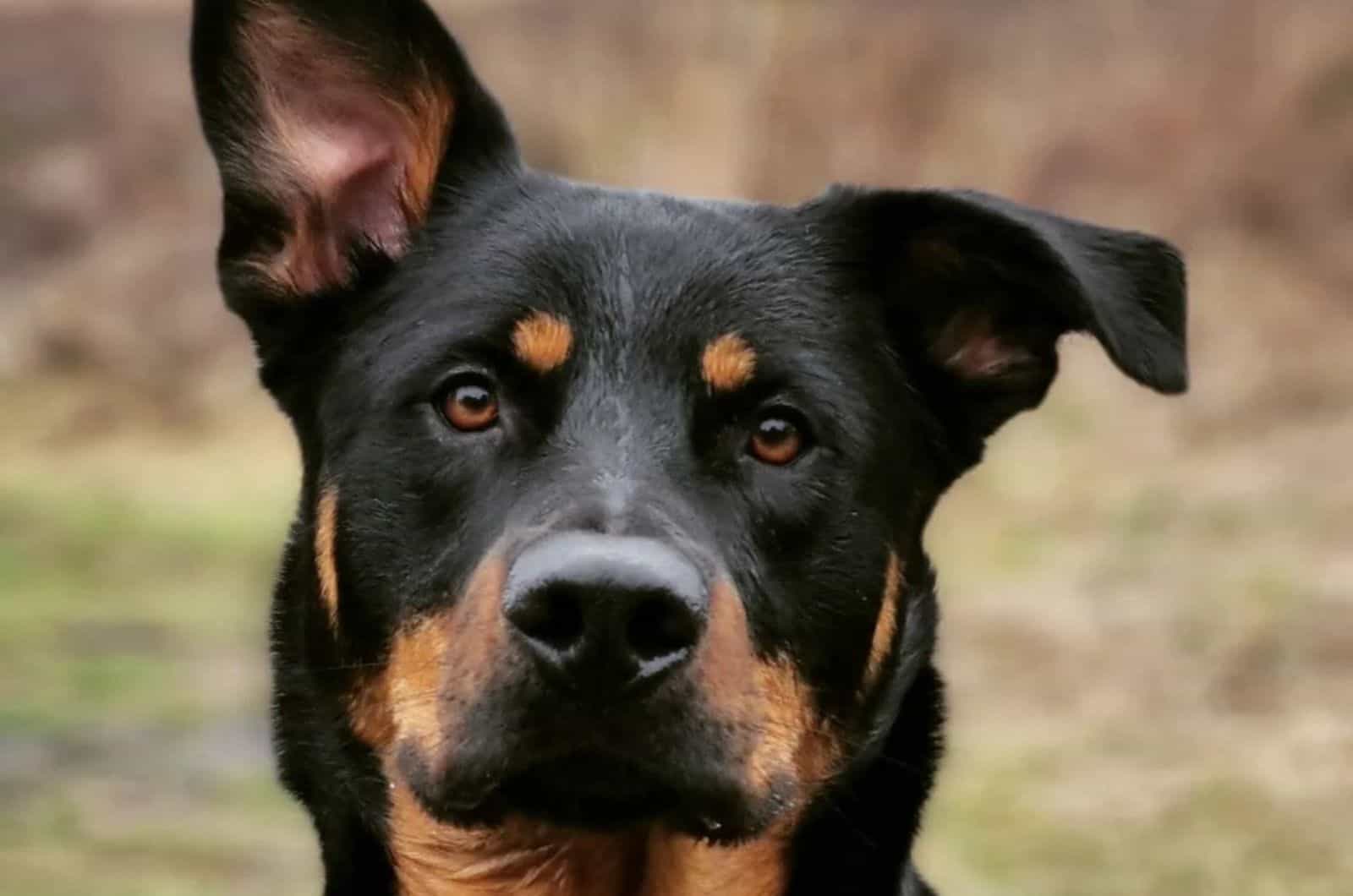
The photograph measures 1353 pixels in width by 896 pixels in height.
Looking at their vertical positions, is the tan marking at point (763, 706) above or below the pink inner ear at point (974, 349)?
below

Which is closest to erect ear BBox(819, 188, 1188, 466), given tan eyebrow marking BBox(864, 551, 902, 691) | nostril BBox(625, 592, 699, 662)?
tan eyebrow marking BBox(864, 551, 902, 691)

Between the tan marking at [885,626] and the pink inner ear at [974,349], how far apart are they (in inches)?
16.6

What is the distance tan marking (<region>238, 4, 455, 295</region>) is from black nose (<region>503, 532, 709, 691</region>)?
3.15ft

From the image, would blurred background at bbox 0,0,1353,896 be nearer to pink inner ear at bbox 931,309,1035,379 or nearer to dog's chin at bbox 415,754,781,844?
pink inner ear at bbox 931,309,1035,379

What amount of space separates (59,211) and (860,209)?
14.2m

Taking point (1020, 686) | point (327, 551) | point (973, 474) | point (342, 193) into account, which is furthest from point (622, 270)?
point (973, 474)

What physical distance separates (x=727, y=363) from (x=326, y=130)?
85 centimetres

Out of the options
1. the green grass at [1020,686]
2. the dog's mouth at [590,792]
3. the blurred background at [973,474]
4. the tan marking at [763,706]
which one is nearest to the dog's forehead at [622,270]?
the tan marking at [763,706]

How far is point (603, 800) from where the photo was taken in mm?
3076

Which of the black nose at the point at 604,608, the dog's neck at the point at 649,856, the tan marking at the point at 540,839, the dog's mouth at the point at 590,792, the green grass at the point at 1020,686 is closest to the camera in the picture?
the black nose at the point at 604,608

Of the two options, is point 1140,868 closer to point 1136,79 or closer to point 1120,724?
point 1120,724

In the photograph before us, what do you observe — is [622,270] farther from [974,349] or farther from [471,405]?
[974,349]

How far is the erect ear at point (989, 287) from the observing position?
11.4ft

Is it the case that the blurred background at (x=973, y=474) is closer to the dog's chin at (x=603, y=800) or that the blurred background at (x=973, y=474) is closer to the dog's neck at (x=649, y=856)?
the dog's neck at (x=649, y=856)
